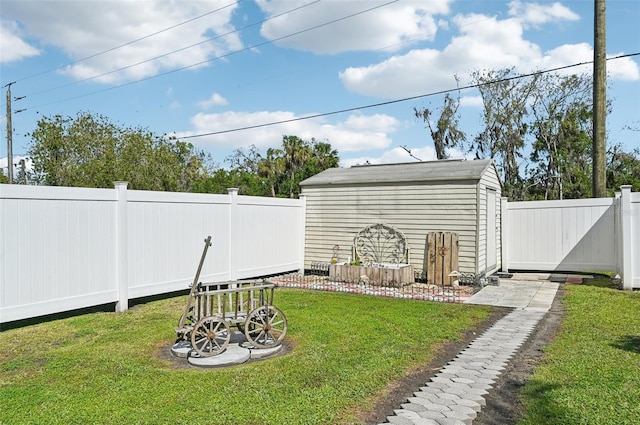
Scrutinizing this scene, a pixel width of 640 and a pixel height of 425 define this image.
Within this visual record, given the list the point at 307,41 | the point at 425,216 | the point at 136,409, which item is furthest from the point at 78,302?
the point at 307,41

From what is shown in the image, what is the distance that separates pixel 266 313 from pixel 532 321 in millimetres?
3980

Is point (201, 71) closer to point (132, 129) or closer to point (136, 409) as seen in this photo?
point (132, 129)

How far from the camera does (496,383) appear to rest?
4.24m

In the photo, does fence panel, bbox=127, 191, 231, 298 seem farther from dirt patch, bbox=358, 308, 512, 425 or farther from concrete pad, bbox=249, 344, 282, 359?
dirt patch, bbox=358, 308, 512, 425

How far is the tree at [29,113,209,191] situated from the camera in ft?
59.1

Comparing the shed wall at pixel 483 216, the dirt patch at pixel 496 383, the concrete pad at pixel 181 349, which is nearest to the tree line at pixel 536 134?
the shed wall at pixel 483 216

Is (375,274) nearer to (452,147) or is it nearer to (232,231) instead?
(232,231)

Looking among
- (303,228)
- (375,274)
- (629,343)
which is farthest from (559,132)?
(629,343)

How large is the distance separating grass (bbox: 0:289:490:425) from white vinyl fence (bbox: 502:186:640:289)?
526cm

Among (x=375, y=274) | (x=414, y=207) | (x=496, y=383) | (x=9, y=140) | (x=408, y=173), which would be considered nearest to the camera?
(x=496, y=383)

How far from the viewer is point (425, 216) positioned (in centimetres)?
1073

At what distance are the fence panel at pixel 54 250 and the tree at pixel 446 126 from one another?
70.3 ft

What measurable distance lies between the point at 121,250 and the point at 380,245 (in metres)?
6.05

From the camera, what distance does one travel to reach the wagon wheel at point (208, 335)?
4.95 metres
